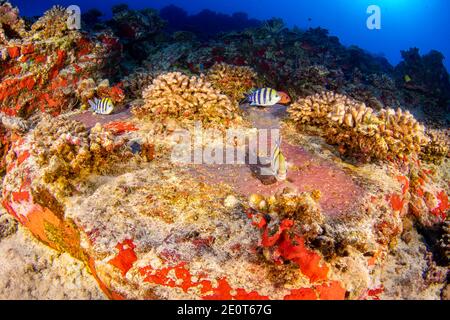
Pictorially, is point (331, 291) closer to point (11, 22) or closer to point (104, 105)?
point (104, 105)

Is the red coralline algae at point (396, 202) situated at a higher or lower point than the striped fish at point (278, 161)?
lower

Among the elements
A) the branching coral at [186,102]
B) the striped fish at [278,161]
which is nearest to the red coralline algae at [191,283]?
the striped fish at [278,161]

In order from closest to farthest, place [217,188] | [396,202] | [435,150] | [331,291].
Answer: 1. [331,291]
2. [217,188]
3. [396,202]
4. [435,150]

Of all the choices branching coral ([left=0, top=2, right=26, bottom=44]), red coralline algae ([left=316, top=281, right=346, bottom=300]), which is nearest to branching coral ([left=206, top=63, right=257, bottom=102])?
branching coral ([left=0, top=2, right=26, bottom=44])

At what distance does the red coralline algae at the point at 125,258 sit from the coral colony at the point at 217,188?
1 centimetres

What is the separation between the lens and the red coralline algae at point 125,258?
291 centimetres

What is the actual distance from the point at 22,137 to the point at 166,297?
4044mm

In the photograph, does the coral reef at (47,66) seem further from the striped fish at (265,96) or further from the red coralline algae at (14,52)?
the striped fish at (265,96)

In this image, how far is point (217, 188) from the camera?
3908 millimetres

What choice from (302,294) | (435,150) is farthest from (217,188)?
(435,150)

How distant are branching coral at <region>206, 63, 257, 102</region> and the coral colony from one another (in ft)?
0.83

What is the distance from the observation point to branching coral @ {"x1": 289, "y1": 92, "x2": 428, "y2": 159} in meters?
4.60

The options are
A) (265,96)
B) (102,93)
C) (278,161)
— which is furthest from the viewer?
(102,93)

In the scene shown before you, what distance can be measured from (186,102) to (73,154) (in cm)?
195
